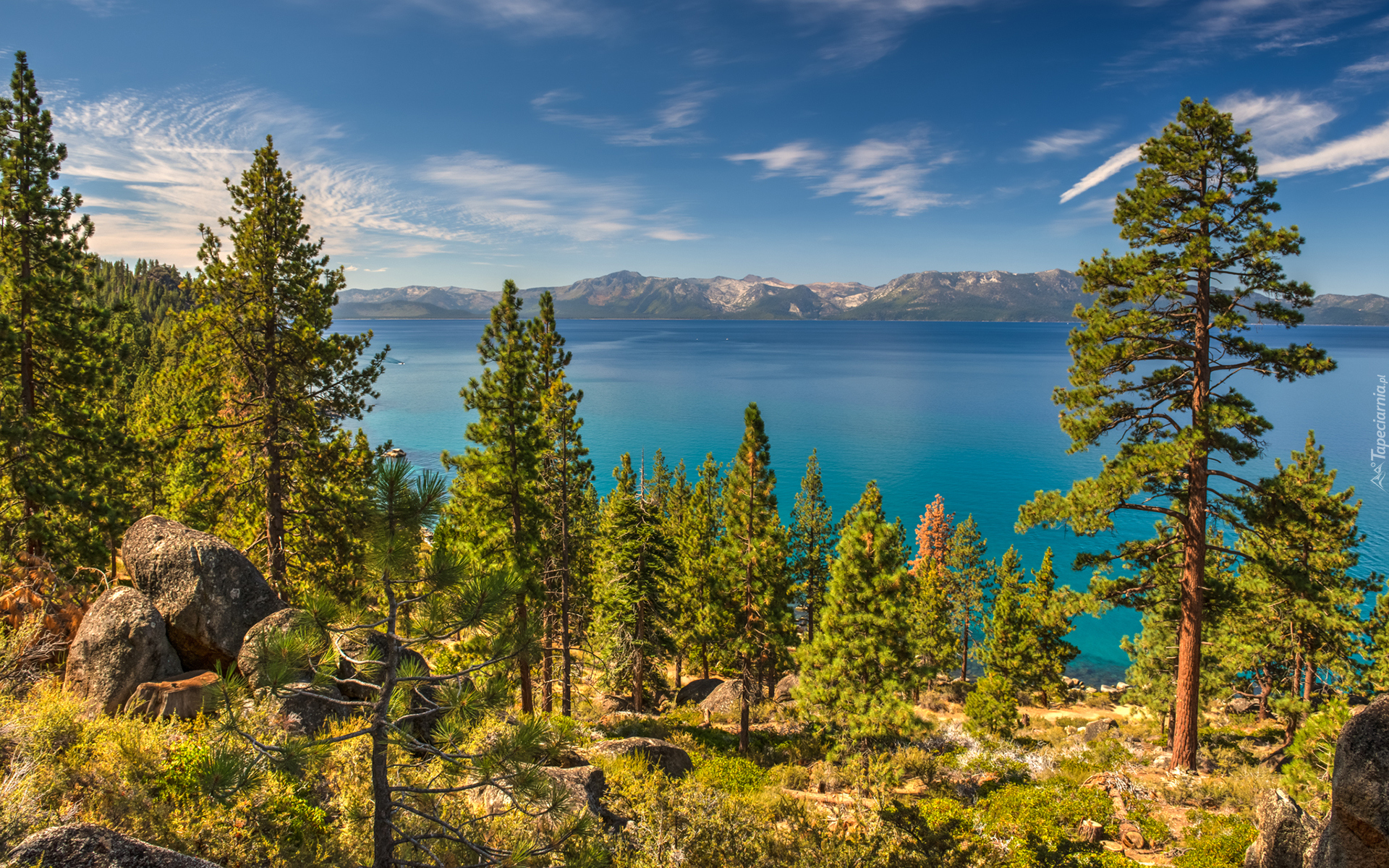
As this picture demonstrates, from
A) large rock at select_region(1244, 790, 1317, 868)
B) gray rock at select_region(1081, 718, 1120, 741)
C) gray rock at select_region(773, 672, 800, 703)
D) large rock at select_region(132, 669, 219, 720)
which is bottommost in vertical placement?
gray rock at select_region(773, 672, 800, 703)

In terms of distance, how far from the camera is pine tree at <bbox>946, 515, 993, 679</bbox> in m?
40.1

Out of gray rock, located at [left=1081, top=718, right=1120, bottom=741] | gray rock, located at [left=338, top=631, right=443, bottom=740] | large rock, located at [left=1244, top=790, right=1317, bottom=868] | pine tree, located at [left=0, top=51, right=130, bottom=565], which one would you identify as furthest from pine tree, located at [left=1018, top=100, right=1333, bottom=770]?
pine tree, located at [left=0, top=51, right=130, bottom=565]

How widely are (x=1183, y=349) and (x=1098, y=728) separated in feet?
61.6

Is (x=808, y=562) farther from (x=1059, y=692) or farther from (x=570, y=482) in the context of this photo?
(x=570, y=482)

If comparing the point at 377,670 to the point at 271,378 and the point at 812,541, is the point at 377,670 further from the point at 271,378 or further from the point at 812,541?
the point at 812,541

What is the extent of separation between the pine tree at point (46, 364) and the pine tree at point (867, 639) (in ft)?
65.1

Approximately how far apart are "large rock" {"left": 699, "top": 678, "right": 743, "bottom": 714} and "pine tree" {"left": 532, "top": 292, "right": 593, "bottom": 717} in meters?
10.1

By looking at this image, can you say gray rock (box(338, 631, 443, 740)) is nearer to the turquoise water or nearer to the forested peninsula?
the forested peninsula

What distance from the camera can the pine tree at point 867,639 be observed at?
1869 centimetres

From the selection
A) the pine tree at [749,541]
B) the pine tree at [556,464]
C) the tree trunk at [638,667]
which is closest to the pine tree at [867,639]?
the pine tree at [749,541]

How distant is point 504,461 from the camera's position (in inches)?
749

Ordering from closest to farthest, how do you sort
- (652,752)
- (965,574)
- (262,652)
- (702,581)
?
(262,652), (652,752), (702,581), (965,574)

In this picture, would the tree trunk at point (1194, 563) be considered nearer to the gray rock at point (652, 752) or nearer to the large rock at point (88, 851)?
the gray rock at point (652, 752)

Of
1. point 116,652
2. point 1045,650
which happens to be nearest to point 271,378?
point 116,652
